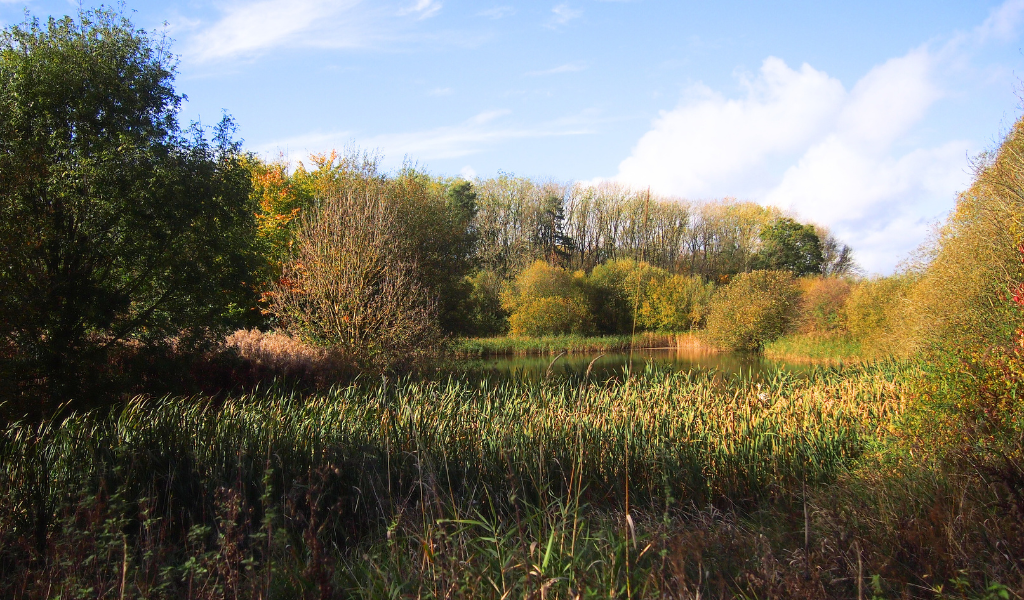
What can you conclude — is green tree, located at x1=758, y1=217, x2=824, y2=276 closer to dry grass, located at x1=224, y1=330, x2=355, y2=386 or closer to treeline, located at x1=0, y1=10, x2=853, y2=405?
treeline, located at x1=0, y1=10, x2=853, y2=405

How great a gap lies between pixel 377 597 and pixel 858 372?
35.8ft

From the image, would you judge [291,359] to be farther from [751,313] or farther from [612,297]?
[612,297]

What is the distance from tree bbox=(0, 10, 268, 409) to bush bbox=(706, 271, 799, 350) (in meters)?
21.7

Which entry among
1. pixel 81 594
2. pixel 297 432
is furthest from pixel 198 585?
pixel 297 432

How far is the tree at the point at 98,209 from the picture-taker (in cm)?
990

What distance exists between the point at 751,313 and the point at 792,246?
18129 millimetres

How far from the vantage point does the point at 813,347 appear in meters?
25.0

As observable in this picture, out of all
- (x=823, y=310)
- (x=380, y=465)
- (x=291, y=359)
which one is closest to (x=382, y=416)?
(x=380, y=465)

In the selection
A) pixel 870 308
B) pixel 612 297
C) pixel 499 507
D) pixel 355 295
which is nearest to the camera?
pixel 499 507

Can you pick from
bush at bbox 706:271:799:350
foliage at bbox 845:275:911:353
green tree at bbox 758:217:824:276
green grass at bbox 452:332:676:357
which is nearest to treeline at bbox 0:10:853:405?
green grass at bbox 452:332:676:357

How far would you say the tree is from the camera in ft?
32.5

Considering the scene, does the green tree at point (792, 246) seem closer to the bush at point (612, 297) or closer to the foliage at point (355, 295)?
the bush at point (612, 297)

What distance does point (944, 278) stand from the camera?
35.0ft

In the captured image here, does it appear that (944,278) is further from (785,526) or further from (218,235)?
(218,235)
